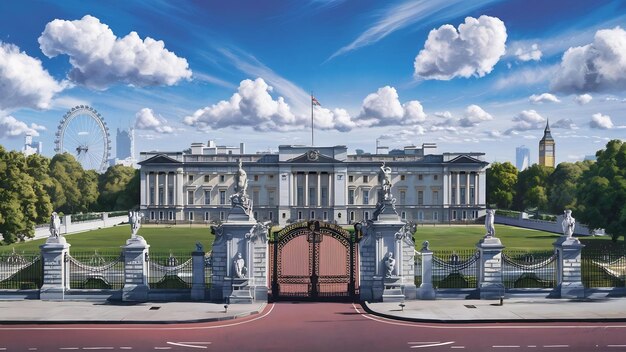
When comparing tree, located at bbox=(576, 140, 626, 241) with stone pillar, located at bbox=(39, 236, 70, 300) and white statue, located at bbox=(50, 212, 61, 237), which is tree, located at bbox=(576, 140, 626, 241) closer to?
stone pillar, located at bbox=(39, 236, 70, 300)

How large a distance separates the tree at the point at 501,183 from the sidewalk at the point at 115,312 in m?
107

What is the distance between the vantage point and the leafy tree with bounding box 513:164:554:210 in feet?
376

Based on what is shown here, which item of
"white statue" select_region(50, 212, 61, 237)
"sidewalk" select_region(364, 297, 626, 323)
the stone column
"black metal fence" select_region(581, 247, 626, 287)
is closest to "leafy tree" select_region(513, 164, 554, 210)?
"black metal fence" select_region(581, 247, 626, 287)

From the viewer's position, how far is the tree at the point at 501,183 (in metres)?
124

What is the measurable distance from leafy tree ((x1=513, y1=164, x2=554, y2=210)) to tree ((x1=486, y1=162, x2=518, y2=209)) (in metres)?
1.62

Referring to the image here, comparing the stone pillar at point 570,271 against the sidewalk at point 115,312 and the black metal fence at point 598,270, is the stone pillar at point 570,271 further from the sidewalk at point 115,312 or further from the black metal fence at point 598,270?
the sidewalk at point 115,312

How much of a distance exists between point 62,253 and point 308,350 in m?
14.6

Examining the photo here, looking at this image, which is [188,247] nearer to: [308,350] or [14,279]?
[14,279]

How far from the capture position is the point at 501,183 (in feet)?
409

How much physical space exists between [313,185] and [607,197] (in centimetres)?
7412

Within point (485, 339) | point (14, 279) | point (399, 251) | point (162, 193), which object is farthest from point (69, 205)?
point (485, 339)

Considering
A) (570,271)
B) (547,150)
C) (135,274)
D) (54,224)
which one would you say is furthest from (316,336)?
(547,150)

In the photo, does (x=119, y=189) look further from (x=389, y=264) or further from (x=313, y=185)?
(x=389, y=264)

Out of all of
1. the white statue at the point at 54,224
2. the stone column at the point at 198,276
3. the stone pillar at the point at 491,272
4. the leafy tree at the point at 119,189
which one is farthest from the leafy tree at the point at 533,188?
the white statue at the point at 54,224
